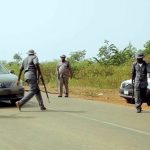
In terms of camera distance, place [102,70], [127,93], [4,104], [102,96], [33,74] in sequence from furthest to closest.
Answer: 1. [102,70]
2. [102,96]
3. [127,93]
4. [4,104]
5. [33,74]

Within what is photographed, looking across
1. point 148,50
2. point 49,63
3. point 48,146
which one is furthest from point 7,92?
point 148,50

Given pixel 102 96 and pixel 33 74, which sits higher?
pixel 33 74

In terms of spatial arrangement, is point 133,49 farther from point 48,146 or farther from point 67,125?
point 48,146

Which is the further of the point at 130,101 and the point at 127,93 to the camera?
the point at 130,101

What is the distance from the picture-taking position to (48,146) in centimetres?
981

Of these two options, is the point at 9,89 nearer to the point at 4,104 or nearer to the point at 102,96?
the point at 4,104

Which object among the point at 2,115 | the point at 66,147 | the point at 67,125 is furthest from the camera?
the point at 2,115

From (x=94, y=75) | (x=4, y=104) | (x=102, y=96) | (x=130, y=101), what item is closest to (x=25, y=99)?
(x=4, y=104)

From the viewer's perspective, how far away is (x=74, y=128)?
40.2 ft

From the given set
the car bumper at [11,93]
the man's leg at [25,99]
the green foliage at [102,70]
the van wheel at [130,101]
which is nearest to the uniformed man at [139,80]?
the man's leg at [25,99]

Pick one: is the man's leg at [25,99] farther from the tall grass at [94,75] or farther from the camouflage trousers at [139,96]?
the tall grass at [94,75]

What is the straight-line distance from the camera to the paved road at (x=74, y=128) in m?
10.0

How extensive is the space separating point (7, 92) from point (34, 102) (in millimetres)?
2174

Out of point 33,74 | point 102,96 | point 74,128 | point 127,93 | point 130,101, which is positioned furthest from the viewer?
point 102,96
